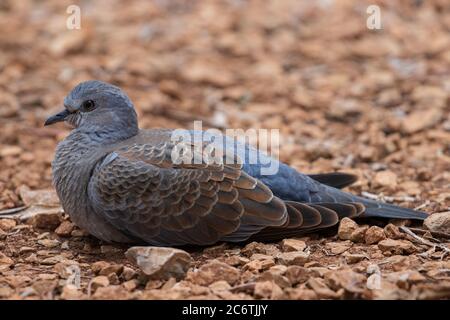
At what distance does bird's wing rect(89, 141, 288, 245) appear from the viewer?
4680 millimetres

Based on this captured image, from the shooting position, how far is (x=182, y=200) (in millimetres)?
4684

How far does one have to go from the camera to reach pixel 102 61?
863 cm

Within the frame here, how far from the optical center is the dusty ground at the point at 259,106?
4.10m

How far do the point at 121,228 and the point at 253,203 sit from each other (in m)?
0.82

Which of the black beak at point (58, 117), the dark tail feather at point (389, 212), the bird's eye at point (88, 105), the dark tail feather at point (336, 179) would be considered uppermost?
the bird's eye at point (88, 105)

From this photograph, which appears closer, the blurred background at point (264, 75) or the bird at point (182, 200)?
the bird at point (182, 200)

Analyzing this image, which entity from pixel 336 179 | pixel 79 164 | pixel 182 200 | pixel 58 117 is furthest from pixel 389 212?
pixel 58 117

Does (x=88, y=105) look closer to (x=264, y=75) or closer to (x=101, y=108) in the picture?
(x=101, y=108)

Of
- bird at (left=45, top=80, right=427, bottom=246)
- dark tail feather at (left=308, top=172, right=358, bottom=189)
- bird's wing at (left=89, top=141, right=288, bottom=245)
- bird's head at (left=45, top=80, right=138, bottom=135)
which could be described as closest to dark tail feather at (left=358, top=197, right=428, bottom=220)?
bird at (left=45, top=80, right=427, bottom=246)

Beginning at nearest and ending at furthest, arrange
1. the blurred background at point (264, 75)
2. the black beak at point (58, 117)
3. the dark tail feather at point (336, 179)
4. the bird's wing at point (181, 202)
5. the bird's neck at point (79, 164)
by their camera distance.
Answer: the bird's wing at point (181, 202) → the bird's neck at point (79, 164) → the black beak at point (58, 117) → the dark tail feather at point (336, 179) → the blurred background at point (264, 75)

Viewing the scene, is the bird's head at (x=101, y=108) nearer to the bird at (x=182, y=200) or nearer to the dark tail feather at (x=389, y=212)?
the bird at (x=182, y=200)

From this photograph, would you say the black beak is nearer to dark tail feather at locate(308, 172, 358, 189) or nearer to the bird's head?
the bird's head

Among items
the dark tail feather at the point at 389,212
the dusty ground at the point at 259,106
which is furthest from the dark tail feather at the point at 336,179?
the dark tail feather at the point at 389,212
